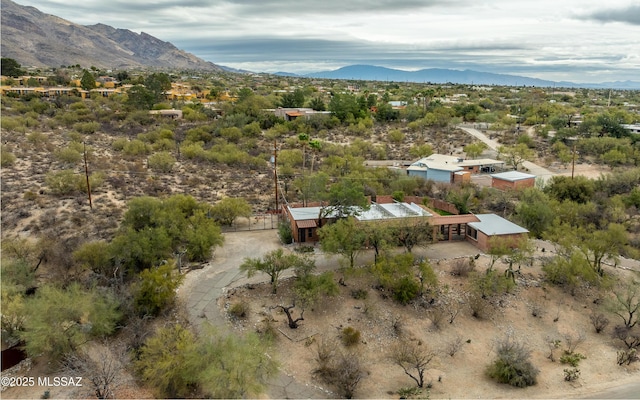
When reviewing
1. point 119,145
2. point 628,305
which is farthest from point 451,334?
point 119,145

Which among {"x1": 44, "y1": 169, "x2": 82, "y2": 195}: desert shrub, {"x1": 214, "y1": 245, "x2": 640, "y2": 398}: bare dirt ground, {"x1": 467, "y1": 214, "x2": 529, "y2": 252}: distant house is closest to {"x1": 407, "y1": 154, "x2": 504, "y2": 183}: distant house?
{"x1": 467, "y1": 214, "x2": 529, "y2": 252}: distant house

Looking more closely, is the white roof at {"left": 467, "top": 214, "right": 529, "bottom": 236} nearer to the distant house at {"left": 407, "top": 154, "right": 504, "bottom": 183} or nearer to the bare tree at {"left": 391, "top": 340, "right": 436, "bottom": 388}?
the bare tree at {"left": 391, "top": 340, "right": 436, "bottom": 388}

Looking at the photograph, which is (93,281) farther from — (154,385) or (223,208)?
(223,208)

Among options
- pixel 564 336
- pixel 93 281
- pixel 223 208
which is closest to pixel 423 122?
pixel 223 208

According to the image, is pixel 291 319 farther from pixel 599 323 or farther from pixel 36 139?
pixel 36 139

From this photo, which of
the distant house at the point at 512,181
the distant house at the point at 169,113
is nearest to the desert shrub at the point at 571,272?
the distant house at the point at 512,181

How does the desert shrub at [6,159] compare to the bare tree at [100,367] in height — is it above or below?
above

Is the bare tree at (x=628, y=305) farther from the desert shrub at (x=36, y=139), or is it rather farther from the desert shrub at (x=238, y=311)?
the desert shrub at (x=36, y=139)
